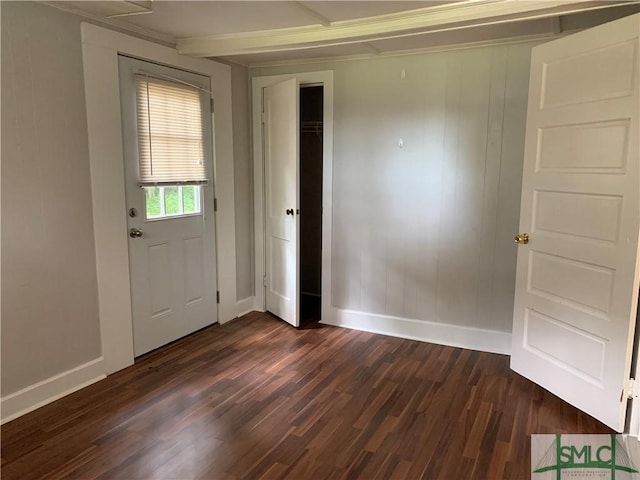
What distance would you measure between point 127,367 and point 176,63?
2.19 meters

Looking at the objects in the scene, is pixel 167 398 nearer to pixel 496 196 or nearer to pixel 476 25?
pixel 496 196

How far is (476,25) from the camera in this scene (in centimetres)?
265

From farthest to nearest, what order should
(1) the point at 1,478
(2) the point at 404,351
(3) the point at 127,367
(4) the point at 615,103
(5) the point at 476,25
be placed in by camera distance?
(2) the point at 404,351, (3) the point at 127,367, (5) the point at 476,25, (4) the point at 615,103, (1) the point at 1,478

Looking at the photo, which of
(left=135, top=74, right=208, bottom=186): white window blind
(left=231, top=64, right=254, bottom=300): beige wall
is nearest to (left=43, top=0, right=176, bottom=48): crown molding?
(left=135, top=74, right=208, bottom=186): white window blind

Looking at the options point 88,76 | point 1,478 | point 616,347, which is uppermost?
point 88,76

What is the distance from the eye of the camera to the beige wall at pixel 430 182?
3281 mm

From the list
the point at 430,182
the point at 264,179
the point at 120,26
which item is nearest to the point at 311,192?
the point at 264,179

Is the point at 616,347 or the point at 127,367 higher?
the point at 616,347

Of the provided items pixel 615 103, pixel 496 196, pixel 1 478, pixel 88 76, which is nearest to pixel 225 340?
pixel 1 478

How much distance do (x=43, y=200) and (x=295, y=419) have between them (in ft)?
6.15

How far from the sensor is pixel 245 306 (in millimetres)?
4344

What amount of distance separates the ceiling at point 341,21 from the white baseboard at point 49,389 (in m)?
2.14

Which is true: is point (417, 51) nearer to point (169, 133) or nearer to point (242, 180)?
point (242, 180)

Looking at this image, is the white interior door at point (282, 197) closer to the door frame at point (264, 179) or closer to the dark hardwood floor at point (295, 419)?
the door frame at point (264, 179)
